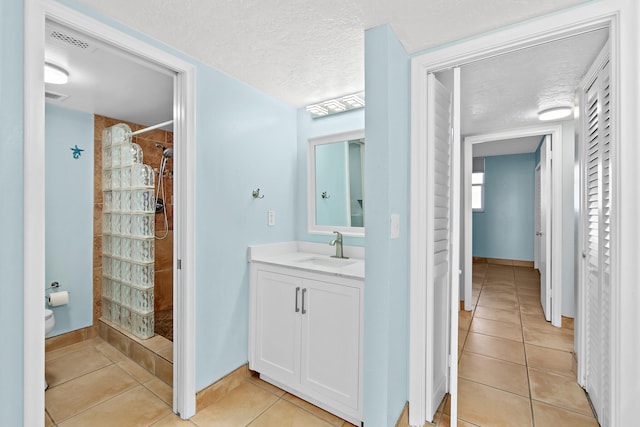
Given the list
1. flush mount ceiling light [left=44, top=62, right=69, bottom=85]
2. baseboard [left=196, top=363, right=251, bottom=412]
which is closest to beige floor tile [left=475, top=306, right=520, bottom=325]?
baseboard [left=196, top=363, right=251, bottom=412]

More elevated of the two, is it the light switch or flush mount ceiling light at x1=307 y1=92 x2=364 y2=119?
flush mount ceiling light at x1=307 y1=92 x2=364 y2=119

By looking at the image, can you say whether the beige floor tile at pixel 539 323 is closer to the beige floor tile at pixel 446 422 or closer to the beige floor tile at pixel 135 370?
the beige floor tile at pixel 446 422

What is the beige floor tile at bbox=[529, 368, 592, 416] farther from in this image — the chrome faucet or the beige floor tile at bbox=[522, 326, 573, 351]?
the chrome faucet

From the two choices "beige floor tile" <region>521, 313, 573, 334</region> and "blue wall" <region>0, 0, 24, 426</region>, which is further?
"beige floor tile" <region>521, 313, 573, 334</region>

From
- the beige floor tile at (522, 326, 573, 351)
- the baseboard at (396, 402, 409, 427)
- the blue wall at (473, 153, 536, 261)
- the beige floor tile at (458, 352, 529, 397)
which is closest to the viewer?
the baseboard at (396, 402, 409, 427)

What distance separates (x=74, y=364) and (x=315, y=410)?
206 centimetres

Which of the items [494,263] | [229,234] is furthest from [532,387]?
[494,263]

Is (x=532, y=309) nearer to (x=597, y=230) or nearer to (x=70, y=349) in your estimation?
(x=597, y=230)

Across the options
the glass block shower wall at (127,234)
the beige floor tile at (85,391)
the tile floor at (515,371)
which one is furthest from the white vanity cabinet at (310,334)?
the glass block shower wall at (127,234)

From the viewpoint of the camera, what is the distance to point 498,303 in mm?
3896

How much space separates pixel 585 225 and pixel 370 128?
1.63 metres

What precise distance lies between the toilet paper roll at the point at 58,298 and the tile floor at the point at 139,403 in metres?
0.49

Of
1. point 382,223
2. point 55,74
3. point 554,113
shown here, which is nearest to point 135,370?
point 55,74

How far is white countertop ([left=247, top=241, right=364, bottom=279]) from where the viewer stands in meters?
1.89
